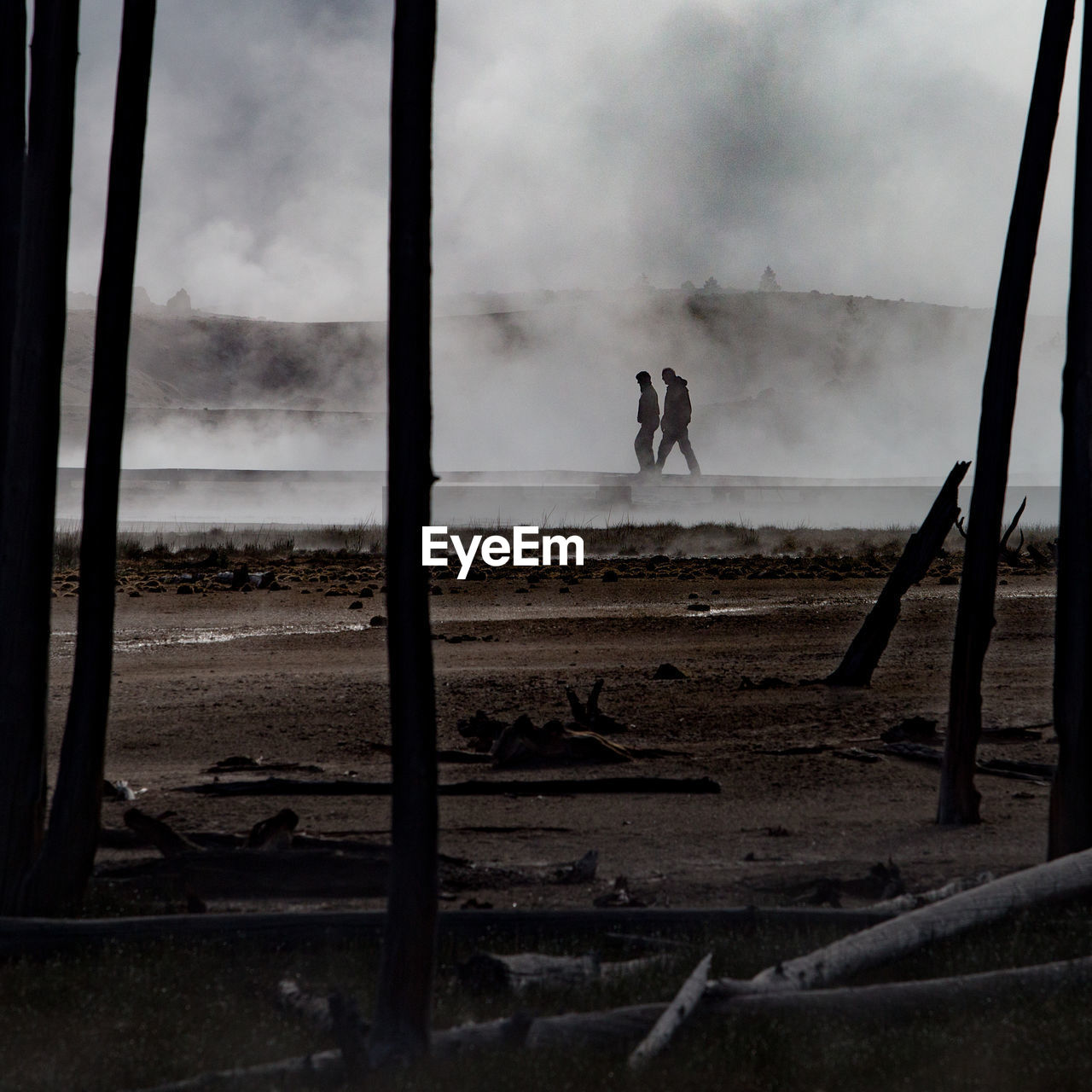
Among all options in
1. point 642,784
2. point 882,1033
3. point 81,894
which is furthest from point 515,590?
point 882,1033

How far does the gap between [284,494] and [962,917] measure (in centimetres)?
3452

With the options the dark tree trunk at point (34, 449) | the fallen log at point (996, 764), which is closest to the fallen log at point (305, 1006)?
the dark tree trunk at point (34, 449)

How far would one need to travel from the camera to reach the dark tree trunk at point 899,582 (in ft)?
33.0

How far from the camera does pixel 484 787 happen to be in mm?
7488

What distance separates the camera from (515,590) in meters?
19.8

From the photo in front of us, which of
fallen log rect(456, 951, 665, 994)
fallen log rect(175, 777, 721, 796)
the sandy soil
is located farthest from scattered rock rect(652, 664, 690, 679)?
fallen log rect(456, 951, 665, 994)

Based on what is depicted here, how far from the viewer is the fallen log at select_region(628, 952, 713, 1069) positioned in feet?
11.1

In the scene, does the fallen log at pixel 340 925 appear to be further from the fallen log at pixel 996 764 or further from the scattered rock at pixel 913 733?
the scattered rock at pixel 913 733

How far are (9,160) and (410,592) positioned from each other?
3.06 m

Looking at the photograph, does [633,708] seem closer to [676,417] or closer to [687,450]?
[676,417]

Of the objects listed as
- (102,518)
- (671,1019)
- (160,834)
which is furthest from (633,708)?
(671,1019)

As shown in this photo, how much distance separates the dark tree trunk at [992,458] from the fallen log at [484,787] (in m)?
1.40

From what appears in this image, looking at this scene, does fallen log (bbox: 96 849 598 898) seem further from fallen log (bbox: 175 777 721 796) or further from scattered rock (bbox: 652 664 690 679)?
scattered rock (bbox: 652 664 690 679)

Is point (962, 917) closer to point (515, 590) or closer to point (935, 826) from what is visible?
point (935, 826)
